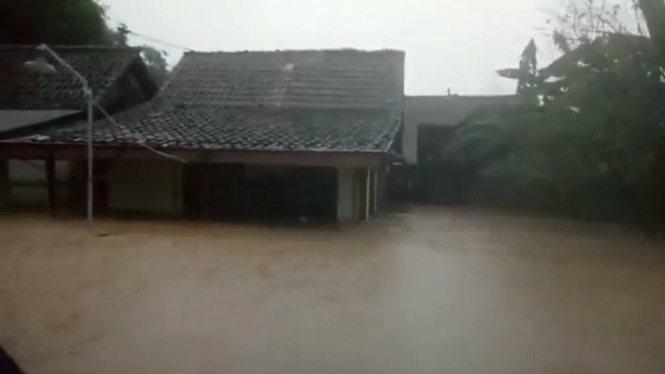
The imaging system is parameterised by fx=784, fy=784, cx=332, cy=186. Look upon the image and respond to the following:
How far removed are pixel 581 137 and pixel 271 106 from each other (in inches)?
220

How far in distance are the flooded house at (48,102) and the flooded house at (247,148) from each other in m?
0.26

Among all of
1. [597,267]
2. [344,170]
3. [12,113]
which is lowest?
[597,267]

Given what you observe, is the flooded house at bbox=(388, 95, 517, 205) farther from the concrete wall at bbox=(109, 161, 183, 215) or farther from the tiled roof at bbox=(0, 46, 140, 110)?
the tiled roof at bbox=(0, 46, 140, 110)

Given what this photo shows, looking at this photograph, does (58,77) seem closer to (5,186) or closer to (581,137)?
(5,186)

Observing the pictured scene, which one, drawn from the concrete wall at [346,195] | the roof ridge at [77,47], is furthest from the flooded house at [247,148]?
the roof ridge at [77,47]

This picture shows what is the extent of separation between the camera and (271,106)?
565 inches

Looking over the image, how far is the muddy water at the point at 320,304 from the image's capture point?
4.09m

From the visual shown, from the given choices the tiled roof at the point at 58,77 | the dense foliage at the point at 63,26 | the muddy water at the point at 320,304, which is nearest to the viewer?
the muddy water at the point at 320,304

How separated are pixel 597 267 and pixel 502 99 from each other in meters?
10.7

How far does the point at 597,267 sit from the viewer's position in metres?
8.32

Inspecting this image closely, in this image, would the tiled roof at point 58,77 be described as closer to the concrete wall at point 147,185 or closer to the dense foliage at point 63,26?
the dense foliage at point 63,26

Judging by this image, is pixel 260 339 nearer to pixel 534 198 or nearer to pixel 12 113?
pixel 12 113

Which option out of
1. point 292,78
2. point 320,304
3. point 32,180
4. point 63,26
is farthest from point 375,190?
point 320,304

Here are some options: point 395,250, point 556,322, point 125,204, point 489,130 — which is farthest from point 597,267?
point 489,130
